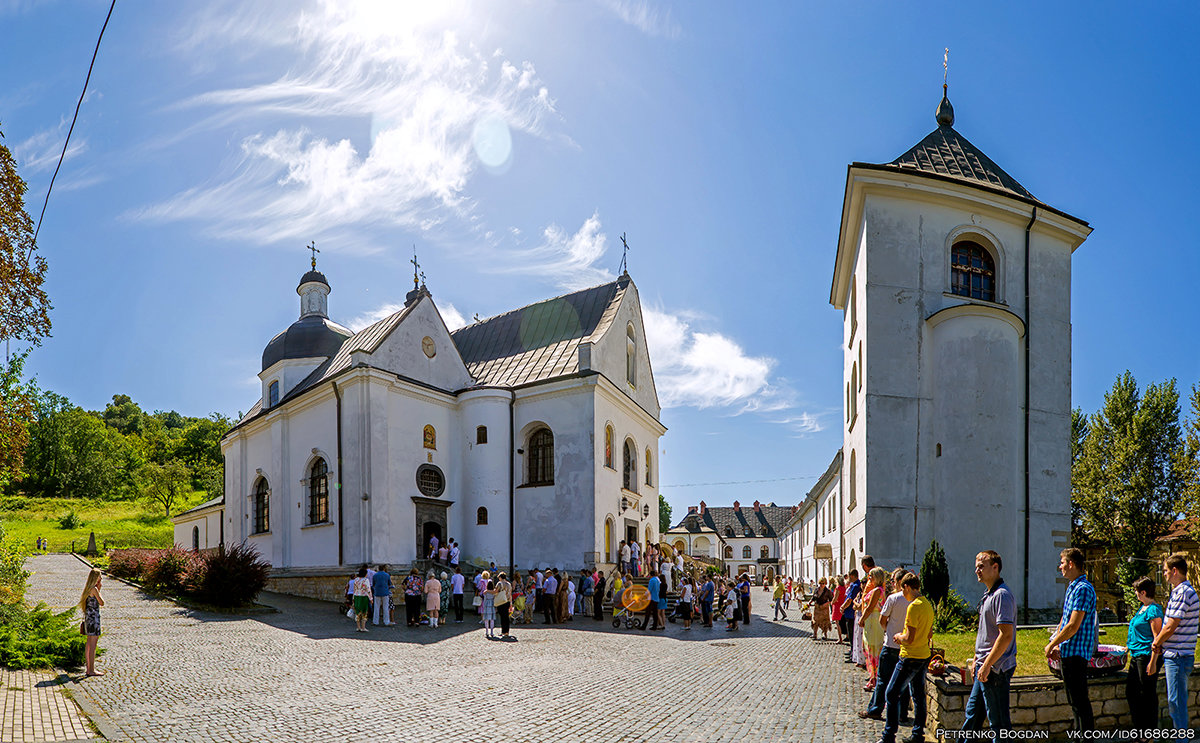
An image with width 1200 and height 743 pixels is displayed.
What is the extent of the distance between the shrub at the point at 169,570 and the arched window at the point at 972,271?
23.3 metres

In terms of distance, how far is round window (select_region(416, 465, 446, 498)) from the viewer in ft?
89.5

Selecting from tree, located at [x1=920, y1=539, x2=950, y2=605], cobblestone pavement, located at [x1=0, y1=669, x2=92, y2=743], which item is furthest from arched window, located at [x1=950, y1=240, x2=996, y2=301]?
cobblestone pavement, located at [x1=0, y1=669, x2=92, y2=743]

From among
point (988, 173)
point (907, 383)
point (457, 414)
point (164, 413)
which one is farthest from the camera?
point (164, 413)

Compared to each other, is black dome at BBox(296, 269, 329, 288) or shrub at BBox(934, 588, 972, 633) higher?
black dome at BBox(296, 269, 329, 288)

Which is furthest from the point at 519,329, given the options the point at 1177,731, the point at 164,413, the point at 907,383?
the point at 164,413

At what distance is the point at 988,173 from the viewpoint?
2245 centimetres

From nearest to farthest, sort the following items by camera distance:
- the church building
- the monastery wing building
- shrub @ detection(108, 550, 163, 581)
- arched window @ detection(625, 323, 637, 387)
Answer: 1. the church building
2. shrub @ detection(108, 550, 163, 581)
3. the monastery wing building
4. arched window @ detection(625, 323, 637, 387)

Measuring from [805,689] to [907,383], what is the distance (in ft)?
37.4

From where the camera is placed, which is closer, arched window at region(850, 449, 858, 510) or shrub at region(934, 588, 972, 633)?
shrub at region(934, 588, 972, 633)

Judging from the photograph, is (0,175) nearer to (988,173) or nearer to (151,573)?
(151,573)

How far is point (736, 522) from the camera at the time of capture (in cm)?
9194

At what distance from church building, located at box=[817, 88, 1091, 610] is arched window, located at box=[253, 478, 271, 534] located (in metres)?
24.0

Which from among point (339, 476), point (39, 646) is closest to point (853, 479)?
point (339, 476)

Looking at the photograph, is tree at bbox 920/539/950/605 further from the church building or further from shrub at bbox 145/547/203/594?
shrub at bbox 145/547/203/594
